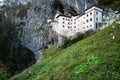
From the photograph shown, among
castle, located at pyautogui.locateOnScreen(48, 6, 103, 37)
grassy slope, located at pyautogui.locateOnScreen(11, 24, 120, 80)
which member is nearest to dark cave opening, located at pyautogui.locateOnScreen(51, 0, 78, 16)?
castle, located at pyautogui.locateOnScreen(48, 6, 103, 37)

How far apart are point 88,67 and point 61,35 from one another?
33.9 meters

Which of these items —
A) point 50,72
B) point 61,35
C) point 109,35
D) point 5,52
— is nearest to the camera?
point 50,72

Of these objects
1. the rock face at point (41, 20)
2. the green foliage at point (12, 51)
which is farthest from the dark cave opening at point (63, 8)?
the green foliage at point (12, 51)

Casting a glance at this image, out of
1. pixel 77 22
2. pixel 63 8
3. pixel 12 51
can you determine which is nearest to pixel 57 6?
pixel 63 8

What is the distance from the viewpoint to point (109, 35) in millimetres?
18359

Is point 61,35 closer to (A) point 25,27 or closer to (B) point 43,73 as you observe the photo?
(A) point 25,27

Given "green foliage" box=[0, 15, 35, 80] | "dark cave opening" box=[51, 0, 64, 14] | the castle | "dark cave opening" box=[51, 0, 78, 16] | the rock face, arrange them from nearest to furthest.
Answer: "green foliage" box=[0, 15, 35, 80] < the castle < the rock face < "dark cave opening" box=[51, 0, 78, 16] < "dark cave opening" box=[51, 0, 64, 14]

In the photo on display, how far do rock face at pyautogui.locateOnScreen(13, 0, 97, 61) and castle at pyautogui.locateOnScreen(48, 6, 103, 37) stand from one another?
61.5 inches

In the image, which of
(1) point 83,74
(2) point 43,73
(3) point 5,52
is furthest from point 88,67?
(3) point 5,52

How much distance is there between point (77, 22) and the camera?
4869 centimetres

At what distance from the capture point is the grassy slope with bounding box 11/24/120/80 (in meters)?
13.2

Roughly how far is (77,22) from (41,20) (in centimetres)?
709

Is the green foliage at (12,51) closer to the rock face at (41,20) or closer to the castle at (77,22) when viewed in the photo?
the rock face at (41,20)

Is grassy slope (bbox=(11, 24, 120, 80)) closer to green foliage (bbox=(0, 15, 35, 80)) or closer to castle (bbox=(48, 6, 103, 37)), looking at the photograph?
green foliage (bbox=(0, 15, 35, 80))
